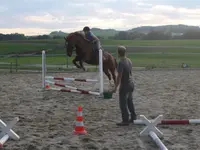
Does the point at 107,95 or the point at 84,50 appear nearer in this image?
the point at 107,95

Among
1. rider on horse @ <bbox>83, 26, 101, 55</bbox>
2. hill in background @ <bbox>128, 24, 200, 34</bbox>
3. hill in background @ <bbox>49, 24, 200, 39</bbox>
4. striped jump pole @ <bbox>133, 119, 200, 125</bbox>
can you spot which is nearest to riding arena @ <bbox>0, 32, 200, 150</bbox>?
striped jump pole @ <bbox>133, 119, 200, 125</bbox>

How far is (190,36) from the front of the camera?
61562mm

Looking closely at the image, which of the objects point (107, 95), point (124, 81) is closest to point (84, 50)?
point (107, 95)

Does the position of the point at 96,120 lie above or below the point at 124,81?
below

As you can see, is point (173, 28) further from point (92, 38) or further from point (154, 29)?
point (92, 38)

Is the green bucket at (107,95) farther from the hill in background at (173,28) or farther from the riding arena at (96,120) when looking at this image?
the hill in background at (173,28)

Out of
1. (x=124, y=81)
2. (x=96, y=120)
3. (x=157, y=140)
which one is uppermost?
(x=124, y=81)

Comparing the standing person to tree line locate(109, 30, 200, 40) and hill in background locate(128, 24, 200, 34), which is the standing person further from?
hill in background locate(128, 24, 200, 34)

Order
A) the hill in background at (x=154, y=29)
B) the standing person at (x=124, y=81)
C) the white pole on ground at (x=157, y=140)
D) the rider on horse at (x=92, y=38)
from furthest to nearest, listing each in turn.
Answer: the hill in background at (x=154, y=29)
the rider on horse at (x=92, y=38)
the standing person at (x=124, y=81)
the white pole on ground at (x=157, y=140)

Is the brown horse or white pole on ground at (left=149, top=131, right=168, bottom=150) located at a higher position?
the brown horse

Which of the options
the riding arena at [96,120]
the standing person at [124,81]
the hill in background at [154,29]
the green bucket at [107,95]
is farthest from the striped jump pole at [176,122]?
the hill in background at [154,29]

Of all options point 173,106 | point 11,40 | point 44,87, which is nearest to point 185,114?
point 173,106

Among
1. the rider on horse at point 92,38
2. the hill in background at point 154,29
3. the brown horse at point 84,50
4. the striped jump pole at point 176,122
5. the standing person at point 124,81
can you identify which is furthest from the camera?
the hill in background at point 154,29

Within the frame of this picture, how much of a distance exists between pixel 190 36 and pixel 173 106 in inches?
2120
